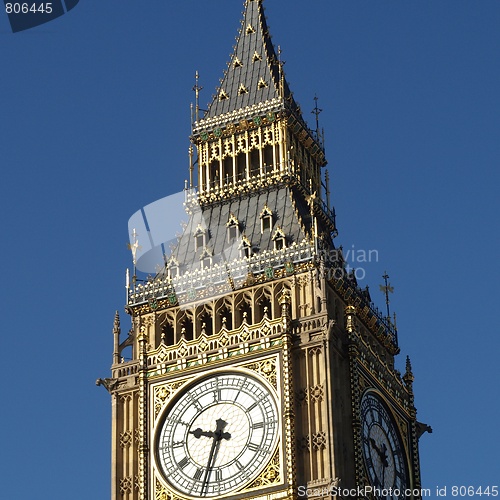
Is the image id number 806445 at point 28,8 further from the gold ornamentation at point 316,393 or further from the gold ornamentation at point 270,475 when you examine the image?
the gold ornamentation at point 270,475

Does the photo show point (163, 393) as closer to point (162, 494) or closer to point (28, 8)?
point (162, 494)

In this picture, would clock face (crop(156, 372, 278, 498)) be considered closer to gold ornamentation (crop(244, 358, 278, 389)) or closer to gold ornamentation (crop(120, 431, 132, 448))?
gold ornamentation (crop(244, 358, 278, 389))

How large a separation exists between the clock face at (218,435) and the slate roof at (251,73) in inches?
508

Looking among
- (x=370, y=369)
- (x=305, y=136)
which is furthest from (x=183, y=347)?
(x=305, y=136)

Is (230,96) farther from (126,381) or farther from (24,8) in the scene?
(24,8)

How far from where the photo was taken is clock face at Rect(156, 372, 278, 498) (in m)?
60.1

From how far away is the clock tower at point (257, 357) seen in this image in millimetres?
60188

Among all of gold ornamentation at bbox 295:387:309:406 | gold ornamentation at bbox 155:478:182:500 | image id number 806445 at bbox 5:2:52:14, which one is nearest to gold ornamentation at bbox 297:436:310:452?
gold ornamentation at bbox 295:387:309:406

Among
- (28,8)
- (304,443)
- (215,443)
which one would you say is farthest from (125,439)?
(28,8)

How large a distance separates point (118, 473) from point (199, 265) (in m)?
8.07

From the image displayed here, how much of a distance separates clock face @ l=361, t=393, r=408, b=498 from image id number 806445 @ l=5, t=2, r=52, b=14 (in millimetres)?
17144

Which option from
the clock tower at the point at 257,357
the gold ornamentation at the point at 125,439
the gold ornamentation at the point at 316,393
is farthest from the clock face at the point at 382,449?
the gold ornamentation at the point at 125,439

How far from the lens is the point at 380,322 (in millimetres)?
66625

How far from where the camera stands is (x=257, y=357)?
6166cm
